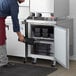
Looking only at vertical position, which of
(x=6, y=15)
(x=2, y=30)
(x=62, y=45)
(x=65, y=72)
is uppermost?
(x=6, y=15)

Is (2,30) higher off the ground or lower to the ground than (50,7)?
lower

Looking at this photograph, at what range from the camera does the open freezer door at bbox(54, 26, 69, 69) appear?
410cm

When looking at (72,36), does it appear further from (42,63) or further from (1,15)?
(1,15)

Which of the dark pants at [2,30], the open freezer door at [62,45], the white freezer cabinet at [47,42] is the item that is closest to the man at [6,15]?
the dark pants at [2,30]

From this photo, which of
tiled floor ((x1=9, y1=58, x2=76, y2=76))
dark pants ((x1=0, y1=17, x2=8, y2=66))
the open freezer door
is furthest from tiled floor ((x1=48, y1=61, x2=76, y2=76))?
dark pants ((x1=0, y1=17, x2=8, y2=66))

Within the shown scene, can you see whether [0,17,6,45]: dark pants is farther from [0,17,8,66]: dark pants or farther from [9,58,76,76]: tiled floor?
[9,58,76,76]: tiled floor

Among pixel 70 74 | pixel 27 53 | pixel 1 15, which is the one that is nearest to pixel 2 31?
pixel 1 15

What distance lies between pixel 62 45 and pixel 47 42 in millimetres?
496

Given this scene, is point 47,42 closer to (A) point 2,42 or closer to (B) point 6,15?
(A) point 2,42

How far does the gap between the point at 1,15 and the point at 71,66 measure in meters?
1.54

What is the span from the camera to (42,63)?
487 cm

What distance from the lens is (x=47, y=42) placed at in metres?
4.66

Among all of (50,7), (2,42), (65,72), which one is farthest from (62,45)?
(2,42)

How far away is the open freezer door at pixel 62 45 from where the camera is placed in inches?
161
